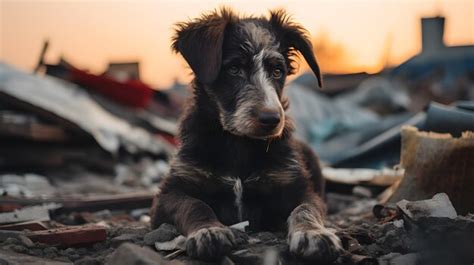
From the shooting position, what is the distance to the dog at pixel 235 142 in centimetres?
436

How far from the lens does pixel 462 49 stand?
2281cm

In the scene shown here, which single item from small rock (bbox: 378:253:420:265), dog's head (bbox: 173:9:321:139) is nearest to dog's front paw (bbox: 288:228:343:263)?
small rock (bbox: 378:253:420:265)

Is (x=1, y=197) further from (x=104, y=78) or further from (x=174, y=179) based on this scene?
(x=104, y=78)

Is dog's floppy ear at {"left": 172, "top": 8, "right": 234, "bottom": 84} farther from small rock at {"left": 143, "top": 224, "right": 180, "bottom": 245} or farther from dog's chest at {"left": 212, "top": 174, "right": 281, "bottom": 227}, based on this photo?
small rock at {"left": 143, "top": 224, "right": 180, "bottom": 245}

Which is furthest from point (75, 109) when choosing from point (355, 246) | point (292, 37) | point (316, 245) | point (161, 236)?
point (316, 245)

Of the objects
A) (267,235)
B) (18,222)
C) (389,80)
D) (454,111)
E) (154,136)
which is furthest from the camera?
(389,80)

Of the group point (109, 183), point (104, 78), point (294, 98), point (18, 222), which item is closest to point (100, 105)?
point (104, 78)

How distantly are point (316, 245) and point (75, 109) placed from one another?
892 centimetres

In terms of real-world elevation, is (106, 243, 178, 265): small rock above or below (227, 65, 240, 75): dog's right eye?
below

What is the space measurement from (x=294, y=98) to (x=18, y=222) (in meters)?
14.1

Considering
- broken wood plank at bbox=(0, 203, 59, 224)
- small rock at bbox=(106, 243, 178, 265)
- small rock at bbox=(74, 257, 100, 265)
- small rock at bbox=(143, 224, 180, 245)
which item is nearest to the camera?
small rock at bbox=(106, 243, 178, 265)

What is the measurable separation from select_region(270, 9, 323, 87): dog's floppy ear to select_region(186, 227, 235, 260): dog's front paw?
2170 millimetres

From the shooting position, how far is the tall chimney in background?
922 inches

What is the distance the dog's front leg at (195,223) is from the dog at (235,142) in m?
0.01
